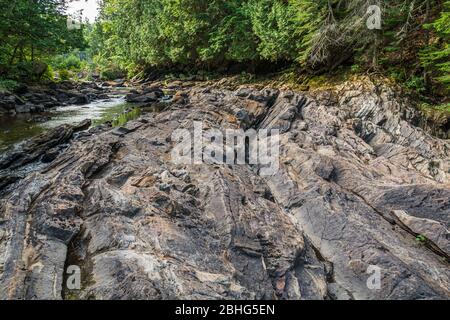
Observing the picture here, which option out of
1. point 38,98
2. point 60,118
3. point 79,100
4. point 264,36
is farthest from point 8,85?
point 264,36

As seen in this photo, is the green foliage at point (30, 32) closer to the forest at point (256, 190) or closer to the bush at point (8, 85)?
the forest at point (256, 190)

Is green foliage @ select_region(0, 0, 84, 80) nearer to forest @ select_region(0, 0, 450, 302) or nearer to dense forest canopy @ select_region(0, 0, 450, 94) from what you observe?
dense forest canopy @ select_region(0, 0, 450, 94)

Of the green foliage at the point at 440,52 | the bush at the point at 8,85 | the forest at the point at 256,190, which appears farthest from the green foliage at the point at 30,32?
the green foliage at the point at 440,52

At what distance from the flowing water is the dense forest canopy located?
21.8 ft

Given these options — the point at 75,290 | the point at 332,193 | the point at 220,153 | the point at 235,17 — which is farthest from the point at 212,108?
the point at 235,17

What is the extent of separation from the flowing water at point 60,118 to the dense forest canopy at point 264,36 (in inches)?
262

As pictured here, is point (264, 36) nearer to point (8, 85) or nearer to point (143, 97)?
point (143, 97)

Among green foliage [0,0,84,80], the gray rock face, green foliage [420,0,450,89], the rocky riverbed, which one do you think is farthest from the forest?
green foliage [0,0,84,80]

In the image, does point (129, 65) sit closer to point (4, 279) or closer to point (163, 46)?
point (163, 46)

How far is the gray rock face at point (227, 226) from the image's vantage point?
5.26m

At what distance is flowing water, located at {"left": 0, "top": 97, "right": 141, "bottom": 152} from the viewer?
1573cm

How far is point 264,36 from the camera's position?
25.4 meters

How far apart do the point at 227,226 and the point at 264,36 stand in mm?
22032
